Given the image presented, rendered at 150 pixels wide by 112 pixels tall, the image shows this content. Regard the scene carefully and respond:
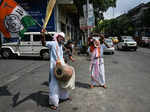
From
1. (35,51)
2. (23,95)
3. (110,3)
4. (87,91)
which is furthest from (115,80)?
(110,3)

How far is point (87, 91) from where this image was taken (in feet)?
18.1

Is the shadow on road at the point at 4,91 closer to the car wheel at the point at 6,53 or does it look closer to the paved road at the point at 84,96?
the paved road at the point at 84,96

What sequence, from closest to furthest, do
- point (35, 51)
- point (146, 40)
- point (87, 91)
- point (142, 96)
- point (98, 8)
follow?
1. point (142, 96)
2. point (87, 91)
3. point (35, 51)
4. point (98, 8)
5. point (146, 40)

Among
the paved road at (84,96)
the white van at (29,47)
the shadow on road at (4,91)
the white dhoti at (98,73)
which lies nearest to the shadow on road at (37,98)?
the paved road at (84,96)

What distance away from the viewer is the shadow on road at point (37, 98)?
15.2 feet

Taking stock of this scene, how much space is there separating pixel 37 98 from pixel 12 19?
222 cm

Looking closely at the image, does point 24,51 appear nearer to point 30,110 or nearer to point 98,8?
point 30,110

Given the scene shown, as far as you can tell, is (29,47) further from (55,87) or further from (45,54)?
(55,87)

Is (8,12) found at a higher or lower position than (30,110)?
higher

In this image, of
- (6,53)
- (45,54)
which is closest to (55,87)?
(45,54)

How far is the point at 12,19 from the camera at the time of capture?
457 cm

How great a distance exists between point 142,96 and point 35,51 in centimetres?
918

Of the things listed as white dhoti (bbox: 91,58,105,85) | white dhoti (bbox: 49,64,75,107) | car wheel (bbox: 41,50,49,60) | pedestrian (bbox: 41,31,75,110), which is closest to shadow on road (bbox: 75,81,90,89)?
white dhoti (bbox: 91,58,105,85)

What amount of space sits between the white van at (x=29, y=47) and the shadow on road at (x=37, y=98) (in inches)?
291
